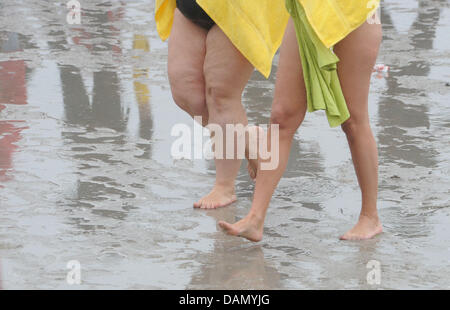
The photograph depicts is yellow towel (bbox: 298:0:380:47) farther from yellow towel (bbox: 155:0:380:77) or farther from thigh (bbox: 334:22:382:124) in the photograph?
yellow towel (bbox: 155:0:380:77)

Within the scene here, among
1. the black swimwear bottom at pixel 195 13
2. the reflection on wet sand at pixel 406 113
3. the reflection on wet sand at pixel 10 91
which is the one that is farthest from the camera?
the reflection on wet sand at pixel 406 113

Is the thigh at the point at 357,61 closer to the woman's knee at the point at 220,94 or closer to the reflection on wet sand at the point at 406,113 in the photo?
the woman's knee at the point at 220,94

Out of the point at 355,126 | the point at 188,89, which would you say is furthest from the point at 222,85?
the point at 355,126

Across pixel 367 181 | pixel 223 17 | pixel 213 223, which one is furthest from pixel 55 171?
pixel 367 181

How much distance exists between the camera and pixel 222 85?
4.87 metres

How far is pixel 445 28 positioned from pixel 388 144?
12.1 ft

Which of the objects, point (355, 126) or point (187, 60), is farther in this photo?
point (187, 60)

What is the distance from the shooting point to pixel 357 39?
4320 millimetres

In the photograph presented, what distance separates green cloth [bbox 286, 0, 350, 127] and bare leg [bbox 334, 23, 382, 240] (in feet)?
0.26

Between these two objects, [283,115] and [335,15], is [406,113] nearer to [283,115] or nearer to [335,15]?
[283,115]

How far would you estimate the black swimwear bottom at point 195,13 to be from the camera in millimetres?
4777

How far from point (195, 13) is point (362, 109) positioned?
97 centimetres

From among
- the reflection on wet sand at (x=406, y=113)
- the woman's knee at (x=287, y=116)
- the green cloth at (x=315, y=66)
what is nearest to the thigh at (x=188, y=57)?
the woman's knee at (x=287, y=116)

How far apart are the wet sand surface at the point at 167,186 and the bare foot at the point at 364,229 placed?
5 centimetres
